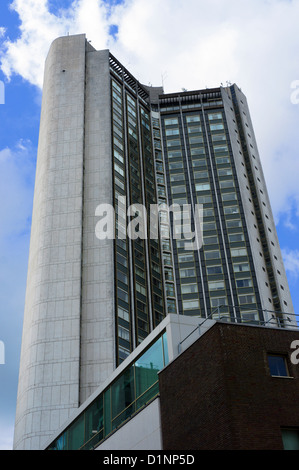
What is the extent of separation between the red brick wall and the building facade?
A: 37.5 meters

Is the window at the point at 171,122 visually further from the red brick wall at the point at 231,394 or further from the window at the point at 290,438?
the window at the point at 290,438

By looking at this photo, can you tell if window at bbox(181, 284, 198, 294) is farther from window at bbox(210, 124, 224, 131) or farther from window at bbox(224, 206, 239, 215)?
window at bbox(210, 124, 224, 131)

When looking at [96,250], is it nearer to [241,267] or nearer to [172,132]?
[241,267]

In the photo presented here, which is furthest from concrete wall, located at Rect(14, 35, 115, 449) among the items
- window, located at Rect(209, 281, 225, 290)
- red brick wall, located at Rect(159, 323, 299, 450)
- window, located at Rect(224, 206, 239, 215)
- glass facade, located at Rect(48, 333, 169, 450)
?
red brick wall, located at Rect(159, 323, 299, 450)

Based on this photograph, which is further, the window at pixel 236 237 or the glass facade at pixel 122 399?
the window at pixel 236 237

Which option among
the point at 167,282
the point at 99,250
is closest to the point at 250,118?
the point at 167,282

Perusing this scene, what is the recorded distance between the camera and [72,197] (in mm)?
81438

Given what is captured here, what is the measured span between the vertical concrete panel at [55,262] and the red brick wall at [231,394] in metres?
41.5

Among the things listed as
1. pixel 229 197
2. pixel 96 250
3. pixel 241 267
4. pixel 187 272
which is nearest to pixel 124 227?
pixel 96 250

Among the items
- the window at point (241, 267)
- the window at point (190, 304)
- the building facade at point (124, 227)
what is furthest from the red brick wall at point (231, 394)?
the window at point (241, 267)

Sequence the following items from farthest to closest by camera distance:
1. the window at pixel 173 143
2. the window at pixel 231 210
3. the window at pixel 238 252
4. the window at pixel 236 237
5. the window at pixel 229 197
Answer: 1. the window at pixel 173 143
2. the window at pixel 229 197
3. the window at pixel 231 210
4. the window at pixel 236 237
5. the window at pixel 238 252

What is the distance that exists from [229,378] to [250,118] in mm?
100937

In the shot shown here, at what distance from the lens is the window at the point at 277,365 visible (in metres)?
24.1
